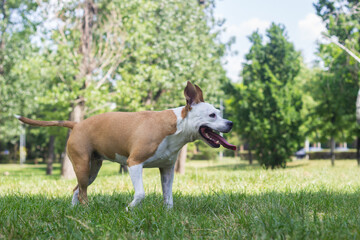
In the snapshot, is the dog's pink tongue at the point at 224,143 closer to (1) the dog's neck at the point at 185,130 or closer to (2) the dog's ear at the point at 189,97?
(1) the dog's neck at the point at 185,130

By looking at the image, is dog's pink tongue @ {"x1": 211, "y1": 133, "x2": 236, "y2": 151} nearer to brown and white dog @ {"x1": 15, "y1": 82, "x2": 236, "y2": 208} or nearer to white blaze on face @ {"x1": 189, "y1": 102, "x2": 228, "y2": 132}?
brown and white dog @ {"x1": 15, "y1": 82, "x2": 236, "y2": 208}

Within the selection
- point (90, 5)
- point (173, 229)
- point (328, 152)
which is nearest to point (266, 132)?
point (90, 5)

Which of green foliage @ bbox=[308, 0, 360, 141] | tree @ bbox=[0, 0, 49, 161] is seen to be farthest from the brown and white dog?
tree @ bbox=[0, 0, 49, 161]

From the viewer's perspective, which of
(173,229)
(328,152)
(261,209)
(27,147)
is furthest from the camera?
(27,147)

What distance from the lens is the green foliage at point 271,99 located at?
18.9m

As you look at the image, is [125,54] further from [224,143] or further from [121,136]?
[224,143]

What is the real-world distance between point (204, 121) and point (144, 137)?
0.78m

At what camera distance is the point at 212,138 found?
4578 mm

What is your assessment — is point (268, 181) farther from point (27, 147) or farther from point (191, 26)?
point (27, 147)

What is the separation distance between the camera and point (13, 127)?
2395 cm

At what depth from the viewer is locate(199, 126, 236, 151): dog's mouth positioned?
4.48 m

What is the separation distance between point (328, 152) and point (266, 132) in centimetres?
2262

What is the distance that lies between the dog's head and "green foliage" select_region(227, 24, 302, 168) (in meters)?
14.8

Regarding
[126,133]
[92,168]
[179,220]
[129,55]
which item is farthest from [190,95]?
[129,55]
